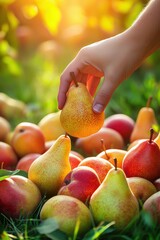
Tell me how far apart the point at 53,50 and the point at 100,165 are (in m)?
3.78

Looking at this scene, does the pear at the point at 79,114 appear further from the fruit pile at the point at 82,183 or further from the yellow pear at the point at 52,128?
the yellow pear at the point at 52,128

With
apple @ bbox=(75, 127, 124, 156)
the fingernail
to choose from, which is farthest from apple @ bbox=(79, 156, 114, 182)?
apple @ bbox=(75, 127, 124, 156)

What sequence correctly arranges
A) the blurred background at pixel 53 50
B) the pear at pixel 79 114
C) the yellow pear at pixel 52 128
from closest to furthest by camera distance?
the pear at pixel 79 114 < the yellow pear at pixel 52 128 < the blurred background at pixel 53 50

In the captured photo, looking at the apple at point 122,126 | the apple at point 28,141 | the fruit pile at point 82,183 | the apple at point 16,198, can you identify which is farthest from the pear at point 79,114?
the apple at point 122,126

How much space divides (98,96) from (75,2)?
3393 mm

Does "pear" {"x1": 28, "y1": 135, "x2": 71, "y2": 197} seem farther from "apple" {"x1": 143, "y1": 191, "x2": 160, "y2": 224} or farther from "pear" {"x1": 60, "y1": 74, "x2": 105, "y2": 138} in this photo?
"apple" {"x1": 143, "y1": 191, "x2": 160, "y2": 224}

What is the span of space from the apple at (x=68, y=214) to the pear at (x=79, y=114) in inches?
13.7

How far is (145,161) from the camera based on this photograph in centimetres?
238

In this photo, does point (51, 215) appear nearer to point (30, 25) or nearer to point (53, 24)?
point (53, 24)

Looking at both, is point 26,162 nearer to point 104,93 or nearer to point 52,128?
point 52,128

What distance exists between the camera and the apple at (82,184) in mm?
2219

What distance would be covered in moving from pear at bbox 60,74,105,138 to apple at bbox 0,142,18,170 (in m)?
0.70

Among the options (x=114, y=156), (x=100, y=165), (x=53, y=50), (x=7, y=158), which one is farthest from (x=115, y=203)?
(x=53, y=50)

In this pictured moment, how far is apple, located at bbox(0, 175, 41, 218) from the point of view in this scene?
2.23 metres
